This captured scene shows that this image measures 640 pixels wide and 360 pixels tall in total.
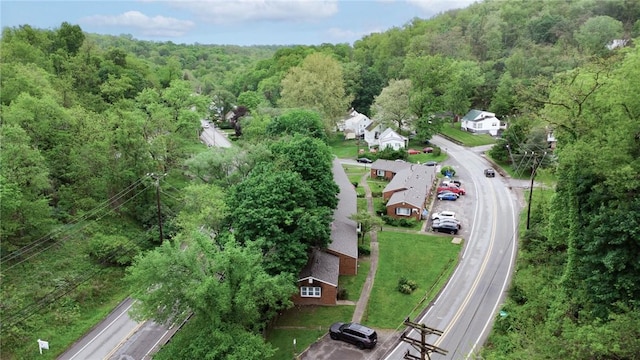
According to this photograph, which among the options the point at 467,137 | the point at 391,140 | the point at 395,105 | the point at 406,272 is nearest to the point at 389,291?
the point at 406,272

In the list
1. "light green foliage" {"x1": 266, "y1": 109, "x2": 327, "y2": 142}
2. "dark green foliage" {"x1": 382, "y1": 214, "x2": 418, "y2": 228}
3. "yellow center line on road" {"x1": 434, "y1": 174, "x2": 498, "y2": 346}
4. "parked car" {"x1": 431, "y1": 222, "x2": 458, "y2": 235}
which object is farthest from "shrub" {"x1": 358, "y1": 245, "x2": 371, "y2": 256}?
"light green foliage" {"x1": 266, "y1": 109, "x2": 327, "y2": 142}

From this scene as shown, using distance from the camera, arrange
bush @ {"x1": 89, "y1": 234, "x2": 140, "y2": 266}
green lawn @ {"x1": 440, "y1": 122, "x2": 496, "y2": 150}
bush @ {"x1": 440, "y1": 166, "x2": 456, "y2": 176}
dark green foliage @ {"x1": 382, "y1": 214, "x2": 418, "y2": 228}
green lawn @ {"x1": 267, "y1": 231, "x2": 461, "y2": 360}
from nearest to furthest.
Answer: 1. green lawn @ {"x1": 267, "y1": 231, "x2": 461, "y2": 360}
2. bush @ {"x1": 89, "y1": 234, "x2": 140, "y2": 266}
3. dark green foliage @ {"x1": 382, "y1": 214, "x2": 418, "y2": 228}
4. bush @ {"x1": 440, "y1": 166, "x2": 456, "y2": 176}
5. green lawn @ {"x1": 440, "y1": 122, "x2": 496, "y2": 150}

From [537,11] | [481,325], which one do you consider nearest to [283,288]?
[481,325]

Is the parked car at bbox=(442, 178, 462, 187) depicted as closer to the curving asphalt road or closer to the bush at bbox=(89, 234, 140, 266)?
the curving asphalt road

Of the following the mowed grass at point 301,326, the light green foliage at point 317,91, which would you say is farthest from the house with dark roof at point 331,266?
the light green foliage at point 317,91

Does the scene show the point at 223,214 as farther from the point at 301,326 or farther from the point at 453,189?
the point at 453,189

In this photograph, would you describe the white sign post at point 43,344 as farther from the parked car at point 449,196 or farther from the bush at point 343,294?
the parked car at point 449,196
